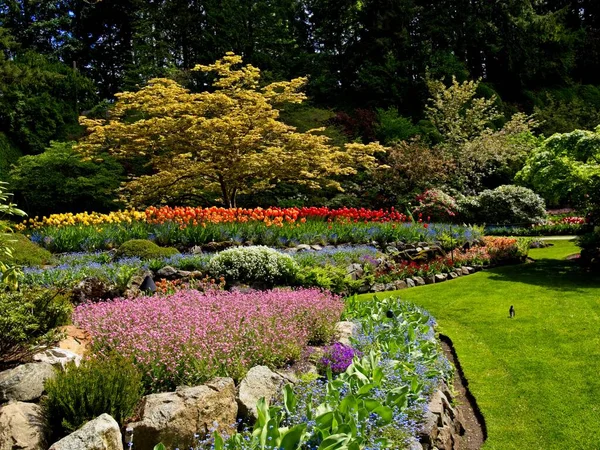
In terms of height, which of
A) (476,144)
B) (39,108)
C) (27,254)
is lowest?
(27,254)

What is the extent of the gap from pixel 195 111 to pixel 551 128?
60.7 feet

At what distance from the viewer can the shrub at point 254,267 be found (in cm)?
871

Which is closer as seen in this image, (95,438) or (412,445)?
(95,438)

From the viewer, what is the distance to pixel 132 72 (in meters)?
25.6

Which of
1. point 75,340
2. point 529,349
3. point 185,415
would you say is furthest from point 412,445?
point 529,349

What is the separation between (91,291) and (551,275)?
8759 mm

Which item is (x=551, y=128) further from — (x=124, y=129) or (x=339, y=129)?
(x=124, y=129)

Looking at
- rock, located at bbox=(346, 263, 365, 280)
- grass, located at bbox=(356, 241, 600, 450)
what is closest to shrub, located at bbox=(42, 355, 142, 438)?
grass, located at bbox=(356, 241, 600, 450)

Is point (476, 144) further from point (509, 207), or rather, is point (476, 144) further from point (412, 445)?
point (412, 445)

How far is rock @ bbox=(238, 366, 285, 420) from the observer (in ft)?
11.8

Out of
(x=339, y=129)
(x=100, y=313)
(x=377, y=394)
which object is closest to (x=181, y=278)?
(x=100, y=313)

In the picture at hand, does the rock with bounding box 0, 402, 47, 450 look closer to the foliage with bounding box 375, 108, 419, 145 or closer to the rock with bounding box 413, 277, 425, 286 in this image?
the rock with bounding box 413, 277, 425, 286

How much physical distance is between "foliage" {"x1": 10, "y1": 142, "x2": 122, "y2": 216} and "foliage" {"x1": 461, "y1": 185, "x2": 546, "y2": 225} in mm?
12880

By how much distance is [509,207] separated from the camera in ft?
56.4
